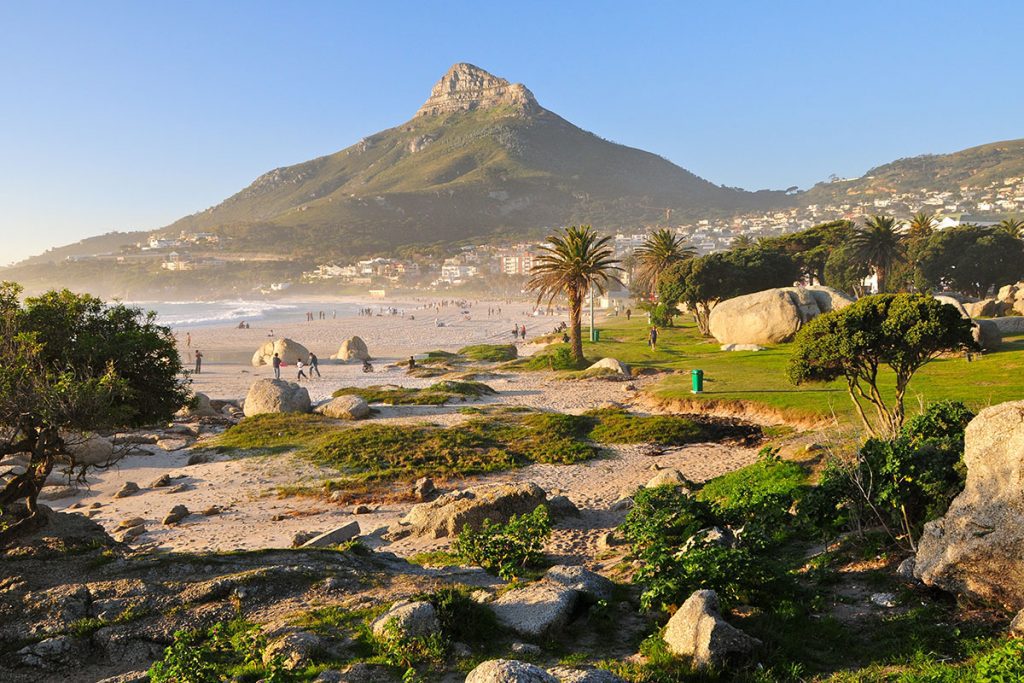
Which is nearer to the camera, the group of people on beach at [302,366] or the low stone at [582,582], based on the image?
the low stone at [582,582]

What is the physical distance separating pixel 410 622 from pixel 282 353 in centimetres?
5142

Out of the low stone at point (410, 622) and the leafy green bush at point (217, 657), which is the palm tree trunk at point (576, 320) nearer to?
the low stone at point (410, 622)

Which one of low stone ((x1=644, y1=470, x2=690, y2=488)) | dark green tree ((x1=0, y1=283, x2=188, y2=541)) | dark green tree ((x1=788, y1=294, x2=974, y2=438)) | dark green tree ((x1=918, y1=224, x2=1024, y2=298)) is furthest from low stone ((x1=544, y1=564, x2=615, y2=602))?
dark green tree ((x1=918, y1=224, x2=1024, y2=298))

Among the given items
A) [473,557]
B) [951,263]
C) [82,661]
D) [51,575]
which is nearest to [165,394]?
[51,575]

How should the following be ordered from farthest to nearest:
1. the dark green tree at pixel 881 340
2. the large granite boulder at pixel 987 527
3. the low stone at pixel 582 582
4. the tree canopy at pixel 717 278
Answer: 1. the tree canopy at pixel 717 278
2. the dark green tree at pixel 881 340
3. the low stone at pixel 582 582
4. the large granite boulder at pixel 987 527

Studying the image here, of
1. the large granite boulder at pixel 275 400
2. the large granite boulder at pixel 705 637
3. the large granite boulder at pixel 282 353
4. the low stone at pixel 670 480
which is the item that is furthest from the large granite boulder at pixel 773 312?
the large granite boulder at pixel 705 637

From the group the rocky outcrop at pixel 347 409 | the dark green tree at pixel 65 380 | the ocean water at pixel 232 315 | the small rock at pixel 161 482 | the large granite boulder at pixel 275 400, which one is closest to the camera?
the dark green tree at pixel 65 380

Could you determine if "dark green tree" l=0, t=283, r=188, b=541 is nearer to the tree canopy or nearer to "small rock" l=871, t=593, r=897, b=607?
"small rock" l=871, t=593, r=897, b=607

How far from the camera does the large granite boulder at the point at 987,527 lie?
828 centimetres

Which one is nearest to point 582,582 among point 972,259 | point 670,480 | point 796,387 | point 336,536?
point 336,536

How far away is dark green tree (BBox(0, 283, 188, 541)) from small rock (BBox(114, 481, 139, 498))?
9458 mm

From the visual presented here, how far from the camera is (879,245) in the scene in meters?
59.7

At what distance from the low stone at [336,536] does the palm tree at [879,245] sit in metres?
59.8

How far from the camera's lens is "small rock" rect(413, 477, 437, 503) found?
20.2m
